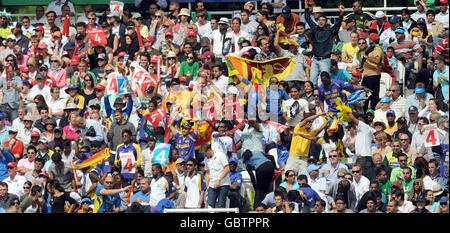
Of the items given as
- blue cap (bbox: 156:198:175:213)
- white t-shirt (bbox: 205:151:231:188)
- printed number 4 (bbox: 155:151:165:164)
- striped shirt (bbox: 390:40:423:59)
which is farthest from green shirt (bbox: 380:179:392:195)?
striped shirt (bbox: 390:40:423:59)

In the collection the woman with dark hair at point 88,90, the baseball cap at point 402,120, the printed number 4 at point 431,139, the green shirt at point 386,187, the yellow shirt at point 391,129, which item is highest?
the woman with dark hair at point 88,90

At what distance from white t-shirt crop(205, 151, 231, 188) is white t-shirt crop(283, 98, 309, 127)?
5.60 ft

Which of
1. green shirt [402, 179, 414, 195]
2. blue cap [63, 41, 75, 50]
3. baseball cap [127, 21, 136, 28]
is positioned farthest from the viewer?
blue cap [63, 41, 75, 50]

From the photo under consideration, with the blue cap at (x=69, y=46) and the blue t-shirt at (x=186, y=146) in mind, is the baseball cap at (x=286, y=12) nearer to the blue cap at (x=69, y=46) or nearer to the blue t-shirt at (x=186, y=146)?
the blue cap at (x=69, y=46)

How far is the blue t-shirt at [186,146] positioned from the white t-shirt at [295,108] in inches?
64.9

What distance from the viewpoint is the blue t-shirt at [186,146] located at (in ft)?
54.9

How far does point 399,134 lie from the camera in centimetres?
1686

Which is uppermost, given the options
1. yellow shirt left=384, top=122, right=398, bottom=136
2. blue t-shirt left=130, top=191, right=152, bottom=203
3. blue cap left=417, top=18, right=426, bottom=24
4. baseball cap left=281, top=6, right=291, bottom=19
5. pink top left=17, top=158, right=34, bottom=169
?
baseball cap left=281, top=6, right=291, bottom=19

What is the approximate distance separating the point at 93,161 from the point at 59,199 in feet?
3.10

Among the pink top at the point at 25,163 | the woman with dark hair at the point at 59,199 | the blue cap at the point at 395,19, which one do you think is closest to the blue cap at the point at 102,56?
the pink top at the point at 25,163

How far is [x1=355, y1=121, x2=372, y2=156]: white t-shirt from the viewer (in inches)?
655

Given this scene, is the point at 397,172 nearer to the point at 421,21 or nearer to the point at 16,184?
the point at 421,21

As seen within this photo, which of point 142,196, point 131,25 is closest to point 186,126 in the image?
point 142,196

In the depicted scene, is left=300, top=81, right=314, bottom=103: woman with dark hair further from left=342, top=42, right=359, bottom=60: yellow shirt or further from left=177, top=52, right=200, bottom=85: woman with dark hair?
left=177, top=52, right=200, bottom=85: woman with dark hair
